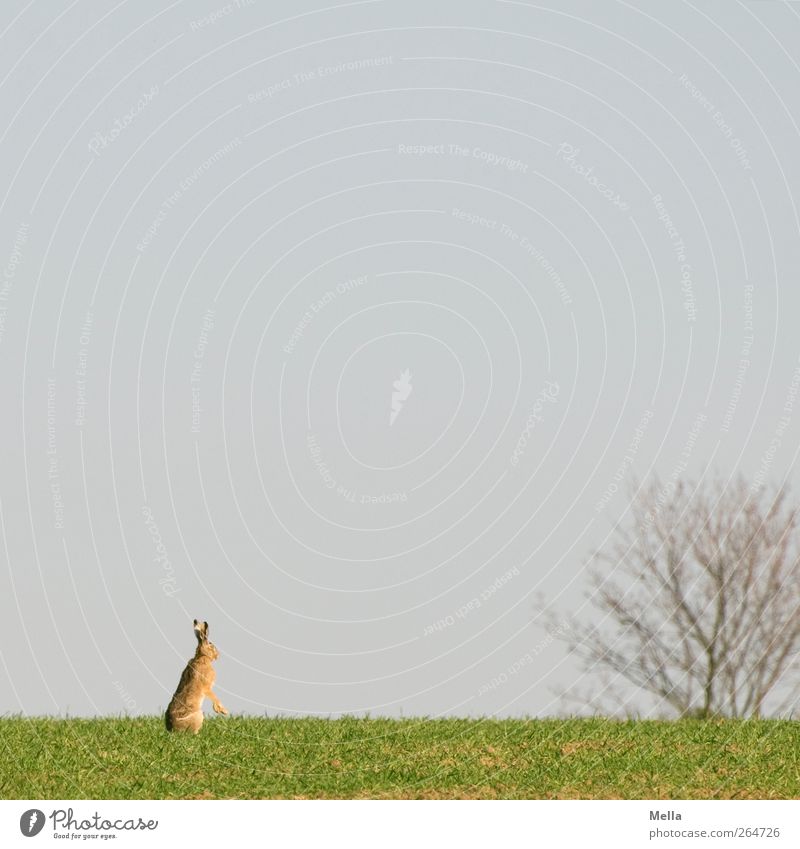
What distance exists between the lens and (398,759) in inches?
794

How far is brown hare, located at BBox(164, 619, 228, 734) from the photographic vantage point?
20859 mm

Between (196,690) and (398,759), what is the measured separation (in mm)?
2903

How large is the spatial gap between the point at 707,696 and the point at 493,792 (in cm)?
1600

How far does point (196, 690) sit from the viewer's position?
21219mm

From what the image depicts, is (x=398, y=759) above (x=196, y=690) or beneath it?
beneath

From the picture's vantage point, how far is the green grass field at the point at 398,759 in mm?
18703

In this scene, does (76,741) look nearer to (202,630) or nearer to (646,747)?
(202,630)

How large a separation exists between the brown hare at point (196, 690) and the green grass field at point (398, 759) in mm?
223

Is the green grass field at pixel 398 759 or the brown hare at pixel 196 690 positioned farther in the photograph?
the brown hare at pixel 196 690

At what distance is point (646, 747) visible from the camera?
850 inches

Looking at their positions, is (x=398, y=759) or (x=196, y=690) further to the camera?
(x=196, y=690)

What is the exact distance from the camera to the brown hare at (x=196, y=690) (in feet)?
68.4
